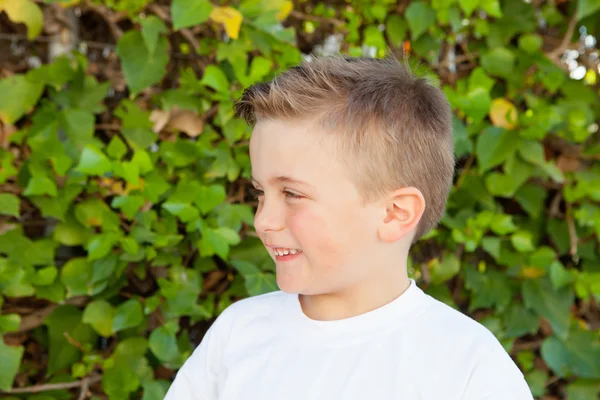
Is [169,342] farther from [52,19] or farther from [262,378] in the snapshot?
[52,19]

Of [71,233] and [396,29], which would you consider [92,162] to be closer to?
[71,233]

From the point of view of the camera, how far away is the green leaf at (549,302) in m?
2.15

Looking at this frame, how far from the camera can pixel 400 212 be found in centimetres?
121

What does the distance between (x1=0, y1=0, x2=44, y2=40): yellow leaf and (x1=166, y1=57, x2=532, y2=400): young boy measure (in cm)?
76

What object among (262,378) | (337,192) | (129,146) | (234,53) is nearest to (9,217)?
(129,146)

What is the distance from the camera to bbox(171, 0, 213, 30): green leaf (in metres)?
1.66

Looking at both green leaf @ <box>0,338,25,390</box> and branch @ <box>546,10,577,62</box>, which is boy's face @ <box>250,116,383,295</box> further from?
branch @ <box>546,10,577,62</box>

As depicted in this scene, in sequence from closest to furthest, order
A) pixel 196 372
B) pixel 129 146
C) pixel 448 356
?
pixel 448 356
pixel 196 372
pixel 129 146

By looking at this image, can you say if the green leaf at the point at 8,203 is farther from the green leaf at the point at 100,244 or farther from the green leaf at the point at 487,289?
the green leaf at the point at 487,289

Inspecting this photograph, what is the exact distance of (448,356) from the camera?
3.71 ft

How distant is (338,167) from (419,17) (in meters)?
0.99

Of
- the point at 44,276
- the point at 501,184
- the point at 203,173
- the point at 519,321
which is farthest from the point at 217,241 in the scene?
the point at 519,321

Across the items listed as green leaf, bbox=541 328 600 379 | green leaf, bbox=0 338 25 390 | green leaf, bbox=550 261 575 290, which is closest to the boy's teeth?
green leaf, bbox=0 338 25 390

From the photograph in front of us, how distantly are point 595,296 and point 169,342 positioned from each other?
4.31 feet
